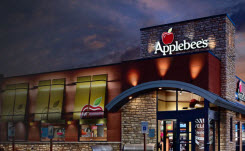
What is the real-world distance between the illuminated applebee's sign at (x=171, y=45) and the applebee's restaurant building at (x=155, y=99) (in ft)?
0.19

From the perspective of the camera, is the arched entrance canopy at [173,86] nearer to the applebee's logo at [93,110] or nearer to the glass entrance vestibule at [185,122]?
the glass entrance vestibule at [185,122]

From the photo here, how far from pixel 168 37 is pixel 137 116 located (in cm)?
547

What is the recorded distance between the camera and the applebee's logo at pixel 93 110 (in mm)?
21531

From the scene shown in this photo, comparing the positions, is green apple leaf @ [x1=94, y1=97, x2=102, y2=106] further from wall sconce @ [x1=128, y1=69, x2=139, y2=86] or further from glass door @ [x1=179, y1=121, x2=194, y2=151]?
glass door @ [x1=179, y1=121, x2=194, y2=151]

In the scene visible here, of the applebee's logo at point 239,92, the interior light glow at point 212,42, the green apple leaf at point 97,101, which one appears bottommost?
the green apple leaf at point 97,101

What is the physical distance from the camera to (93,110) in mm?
21766

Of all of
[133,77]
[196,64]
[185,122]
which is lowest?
[185,122]

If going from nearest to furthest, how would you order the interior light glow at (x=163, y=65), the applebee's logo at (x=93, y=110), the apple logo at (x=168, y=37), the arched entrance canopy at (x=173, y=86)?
the arched entrance canopy at (x=173, y=86) < the interior light glow at (x=163, y=65) < the applebee's logo at (x=93, y=110) < the apple logo at (x=168, y=37)

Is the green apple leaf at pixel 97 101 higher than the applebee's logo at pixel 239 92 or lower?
lower

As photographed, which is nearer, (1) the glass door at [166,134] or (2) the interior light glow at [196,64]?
(2) the interior light glow at [196,64]

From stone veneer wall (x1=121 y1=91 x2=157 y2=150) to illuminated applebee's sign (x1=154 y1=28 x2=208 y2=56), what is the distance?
11.6ft

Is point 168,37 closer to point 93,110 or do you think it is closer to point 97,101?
point 97,101

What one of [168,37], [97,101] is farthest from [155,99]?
[168,37]

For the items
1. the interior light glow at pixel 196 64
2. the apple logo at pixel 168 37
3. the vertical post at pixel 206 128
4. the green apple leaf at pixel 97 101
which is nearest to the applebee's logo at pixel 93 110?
the green apple leaf at pixel 97 101
